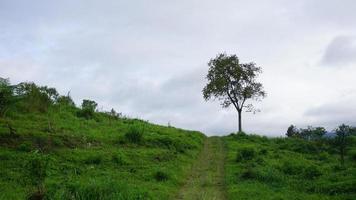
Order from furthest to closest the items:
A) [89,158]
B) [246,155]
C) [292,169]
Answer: [246,155]
[292,169]
[89,158]

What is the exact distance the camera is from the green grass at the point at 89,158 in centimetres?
2039

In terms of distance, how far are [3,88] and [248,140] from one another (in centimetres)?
2831

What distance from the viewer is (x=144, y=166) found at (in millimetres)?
28812

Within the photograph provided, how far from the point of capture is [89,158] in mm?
27938

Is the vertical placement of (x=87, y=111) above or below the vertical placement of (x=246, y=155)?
above

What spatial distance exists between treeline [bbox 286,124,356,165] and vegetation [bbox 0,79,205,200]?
11399 millimetres

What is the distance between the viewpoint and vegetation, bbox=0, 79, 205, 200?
20062mm

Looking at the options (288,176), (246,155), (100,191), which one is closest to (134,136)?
(246,155)

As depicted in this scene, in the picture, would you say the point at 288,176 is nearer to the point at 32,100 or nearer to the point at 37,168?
the point at 37,168

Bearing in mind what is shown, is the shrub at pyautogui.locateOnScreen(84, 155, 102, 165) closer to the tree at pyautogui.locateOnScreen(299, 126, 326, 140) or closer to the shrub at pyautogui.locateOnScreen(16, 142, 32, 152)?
the shrub at pyautogui.locateOnScreen(16, 142, 32, 152)

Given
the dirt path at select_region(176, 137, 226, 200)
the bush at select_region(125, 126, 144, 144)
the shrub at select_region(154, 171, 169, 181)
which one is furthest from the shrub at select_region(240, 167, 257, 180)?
the bush at select_region(125, 126, 144, 144)

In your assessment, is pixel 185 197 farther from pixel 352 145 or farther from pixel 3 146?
pixel 352 145

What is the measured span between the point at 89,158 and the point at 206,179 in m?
7.17

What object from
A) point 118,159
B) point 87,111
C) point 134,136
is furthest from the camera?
point 87,111
